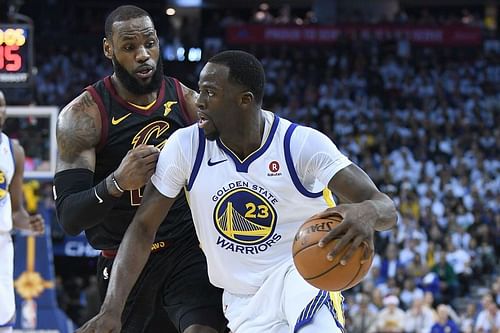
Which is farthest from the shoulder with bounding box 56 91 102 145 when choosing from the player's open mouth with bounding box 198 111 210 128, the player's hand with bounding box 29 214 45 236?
the player's hand with bounding box 29 214 45 236

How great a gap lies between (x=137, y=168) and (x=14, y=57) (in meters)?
6.94

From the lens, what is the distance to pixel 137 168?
179 inches

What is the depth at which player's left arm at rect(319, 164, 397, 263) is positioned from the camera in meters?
3.86

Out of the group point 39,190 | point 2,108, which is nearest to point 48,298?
point 39,190

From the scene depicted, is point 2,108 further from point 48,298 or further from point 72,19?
point 72,19

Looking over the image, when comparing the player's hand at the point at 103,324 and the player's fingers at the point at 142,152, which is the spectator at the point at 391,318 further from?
the player's hand at the point at 103,324

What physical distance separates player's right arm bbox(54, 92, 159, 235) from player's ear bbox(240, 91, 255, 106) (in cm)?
47

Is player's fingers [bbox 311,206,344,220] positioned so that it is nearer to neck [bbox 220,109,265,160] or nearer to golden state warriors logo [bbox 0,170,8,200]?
neck [bbox 220,109,265,160]

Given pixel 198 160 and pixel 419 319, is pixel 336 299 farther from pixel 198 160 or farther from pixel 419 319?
pixel 419 319

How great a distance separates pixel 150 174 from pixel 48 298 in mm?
9969

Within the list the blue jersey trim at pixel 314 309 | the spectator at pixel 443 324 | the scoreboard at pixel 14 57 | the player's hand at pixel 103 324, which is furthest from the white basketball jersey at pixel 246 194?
the spectator at pixel 443 324

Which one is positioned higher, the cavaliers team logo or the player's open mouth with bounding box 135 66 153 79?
the player's open mouth with bounding box 135 66 153 79

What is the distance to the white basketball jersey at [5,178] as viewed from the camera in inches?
255

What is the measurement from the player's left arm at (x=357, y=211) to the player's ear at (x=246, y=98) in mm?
525
